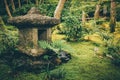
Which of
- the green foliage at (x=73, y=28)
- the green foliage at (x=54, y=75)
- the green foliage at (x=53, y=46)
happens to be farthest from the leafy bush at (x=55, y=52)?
the green foliage at (x=73, y=28)

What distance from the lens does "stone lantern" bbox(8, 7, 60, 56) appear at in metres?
8.03

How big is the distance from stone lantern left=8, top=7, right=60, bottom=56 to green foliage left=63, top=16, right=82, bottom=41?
379 centimetres

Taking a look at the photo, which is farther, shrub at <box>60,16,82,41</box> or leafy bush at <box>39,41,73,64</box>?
shrub at <box>60,16,82,41</box>

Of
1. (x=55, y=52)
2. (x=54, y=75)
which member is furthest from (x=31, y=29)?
(x=54, y=75)

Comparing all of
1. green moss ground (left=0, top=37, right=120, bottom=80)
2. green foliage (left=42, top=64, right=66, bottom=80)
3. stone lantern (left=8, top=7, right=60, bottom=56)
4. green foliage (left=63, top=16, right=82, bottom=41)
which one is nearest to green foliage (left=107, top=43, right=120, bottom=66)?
green moss ground (left=0, top=37, right=120, bottom=80)

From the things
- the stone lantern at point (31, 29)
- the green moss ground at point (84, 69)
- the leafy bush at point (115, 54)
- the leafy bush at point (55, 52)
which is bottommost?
the green moss ground at point (84, 69)

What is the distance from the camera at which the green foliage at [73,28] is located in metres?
12.4

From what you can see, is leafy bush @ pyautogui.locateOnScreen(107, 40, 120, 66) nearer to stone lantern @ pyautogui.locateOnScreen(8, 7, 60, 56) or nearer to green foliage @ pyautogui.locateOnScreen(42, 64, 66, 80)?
green foliage @ pyautogui.locateOnScreen(42, 64, 66, 80)

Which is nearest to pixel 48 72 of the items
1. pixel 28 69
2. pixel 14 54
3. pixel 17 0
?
pixel 28 69

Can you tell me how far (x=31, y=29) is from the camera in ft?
27.2

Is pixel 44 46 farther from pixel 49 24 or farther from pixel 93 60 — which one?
pixel 93 60

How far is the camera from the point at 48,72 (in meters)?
7.37

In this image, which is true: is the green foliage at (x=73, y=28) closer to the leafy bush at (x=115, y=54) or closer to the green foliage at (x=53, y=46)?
the leafy bush at (x=115, y=54)

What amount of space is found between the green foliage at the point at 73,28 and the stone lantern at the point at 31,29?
3.79 meters
